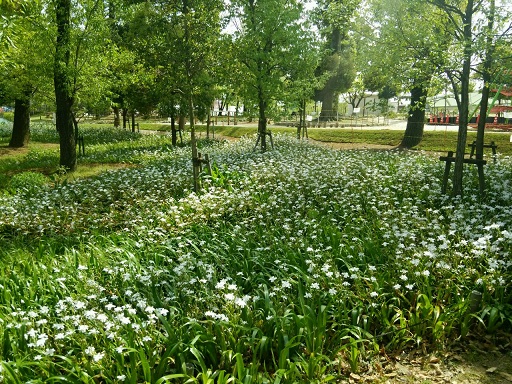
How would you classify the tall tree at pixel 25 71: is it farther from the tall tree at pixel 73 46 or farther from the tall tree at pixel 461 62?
the tall tree at pixel 461 62

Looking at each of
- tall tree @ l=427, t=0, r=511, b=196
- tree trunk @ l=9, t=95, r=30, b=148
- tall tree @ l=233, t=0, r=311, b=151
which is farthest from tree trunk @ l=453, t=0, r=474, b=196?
tree trunk @ l=9, t=95, r=30, b=148

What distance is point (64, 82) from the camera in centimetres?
1232

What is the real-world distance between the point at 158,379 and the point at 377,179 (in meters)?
6.88

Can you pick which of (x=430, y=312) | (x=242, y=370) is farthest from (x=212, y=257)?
(x=430, y=312)

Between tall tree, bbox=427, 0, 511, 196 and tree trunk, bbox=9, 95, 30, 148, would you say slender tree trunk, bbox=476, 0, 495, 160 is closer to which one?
tall tree, bbox=427, 0, 511, 196

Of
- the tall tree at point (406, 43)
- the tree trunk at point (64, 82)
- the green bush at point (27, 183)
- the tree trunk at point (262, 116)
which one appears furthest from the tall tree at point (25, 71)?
the tall tree at point (406, 43)

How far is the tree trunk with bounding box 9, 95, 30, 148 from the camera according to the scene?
20.6 metres

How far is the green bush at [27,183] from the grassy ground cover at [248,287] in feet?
6.89

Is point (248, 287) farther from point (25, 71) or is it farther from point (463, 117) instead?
point (25, 71)

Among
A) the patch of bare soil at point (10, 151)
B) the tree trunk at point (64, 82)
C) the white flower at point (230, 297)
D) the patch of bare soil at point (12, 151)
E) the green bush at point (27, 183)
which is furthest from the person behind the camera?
the patch of bare soil at point (10, 151)

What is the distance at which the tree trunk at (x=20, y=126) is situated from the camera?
67.5ft

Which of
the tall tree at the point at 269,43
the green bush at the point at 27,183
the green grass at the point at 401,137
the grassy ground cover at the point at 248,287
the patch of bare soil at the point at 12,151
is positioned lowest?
the grassy ground cover at the point at 248,287

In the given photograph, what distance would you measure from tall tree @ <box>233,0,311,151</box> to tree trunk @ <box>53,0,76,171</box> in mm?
5195

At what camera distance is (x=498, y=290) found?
4336 mm
